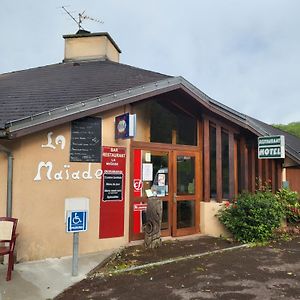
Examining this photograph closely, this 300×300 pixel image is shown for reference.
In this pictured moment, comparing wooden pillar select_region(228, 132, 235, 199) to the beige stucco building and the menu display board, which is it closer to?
the beige stucco building

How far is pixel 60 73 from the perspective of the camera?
1166cm

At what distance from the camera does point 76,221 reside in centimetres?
626

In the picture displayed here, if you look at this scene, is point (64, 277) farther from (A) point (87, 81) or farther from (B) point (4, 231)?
(A) point (87, 81)

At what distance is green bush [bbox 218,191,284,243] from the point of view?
360 inches

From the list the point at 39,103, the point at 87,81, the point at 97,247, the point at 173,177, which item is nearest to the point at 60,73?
the point at 87,81

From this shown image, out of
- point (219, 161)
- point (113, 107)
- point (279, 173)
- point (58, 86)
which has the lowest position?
point (279, 173)

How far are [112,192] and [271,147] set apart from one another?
460 centimetres

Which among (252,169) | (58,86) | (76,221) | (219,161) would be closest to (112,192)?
(76,221)

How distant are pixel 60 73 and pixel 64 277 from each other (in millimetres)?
7215

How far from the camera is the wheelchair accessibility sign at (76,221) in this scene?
6.20 m

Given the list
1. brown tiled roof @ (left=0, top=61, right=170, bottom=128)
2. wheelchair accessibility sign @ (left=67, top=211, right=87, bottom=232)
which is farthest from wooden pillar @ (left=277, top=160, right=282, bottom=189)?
wheelchair accessibility sign @ (left=67, top=211, right=87, bottom=232)

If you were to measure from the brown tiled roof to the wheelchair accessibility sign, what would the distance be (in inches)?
79.0

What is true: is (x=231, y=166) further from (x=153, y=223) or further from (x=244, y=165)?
(x=153, y=223)

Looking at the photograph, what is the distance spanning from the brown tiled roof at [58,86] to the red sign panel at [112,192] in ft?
4.67
